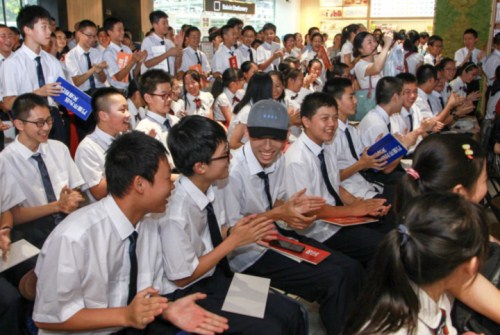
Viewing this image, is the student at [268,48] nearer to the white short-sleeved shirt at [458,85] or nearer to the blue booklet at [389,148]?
the white short-sleeved shirt at [458,85]

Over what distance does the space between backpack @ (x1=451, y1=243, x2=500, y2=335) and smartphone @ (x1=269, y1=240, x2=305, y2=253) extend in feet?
2.36

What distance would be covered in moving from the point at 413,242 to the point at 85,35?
4757mm

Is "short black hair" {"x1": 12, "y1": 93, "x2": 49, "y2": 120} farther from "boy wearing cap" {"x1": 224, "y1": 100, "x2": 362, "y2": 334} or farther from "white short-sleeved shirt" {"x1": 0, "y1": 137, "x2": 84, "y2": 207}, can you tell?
"boy wearing cap" {"x1": 224, "y1": 100, "x2": 362, "y2": 334}

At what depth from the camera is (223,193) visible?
7.58 ft

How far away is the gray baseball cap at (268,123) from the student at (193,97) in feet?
8.32

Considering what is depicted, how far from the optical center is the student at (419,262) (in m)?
1.21

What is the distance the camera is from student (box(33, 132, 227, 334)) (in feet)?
4.74

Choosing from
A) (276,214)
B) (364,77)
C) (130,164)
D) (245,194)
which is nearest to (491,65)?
(364,77)

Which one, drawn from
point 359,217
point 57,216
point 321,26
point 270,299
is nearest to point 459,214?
point 270,299

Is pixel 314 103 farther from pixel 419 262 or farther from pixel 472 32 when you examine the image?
pixel 472 32

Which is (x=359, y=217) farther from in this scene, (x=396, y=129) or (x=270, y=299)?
(x=396, y=129)

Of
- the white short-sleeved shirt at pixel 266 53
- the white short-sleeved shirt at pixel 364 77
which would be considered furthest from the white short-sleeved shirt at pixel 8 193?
the white short-sleeved shirt at pixel 266 53

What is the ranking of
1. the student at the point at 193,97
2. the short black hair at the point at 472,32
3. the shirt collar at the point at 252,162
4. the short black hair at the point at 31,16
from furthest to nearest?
the short black hair at the point at 472,32 → the student at the point at 193,97 → the short black hair at the point at 31,16 → the shirt collar at the point at 252,162

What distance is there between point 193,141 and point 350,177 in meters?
1.60
